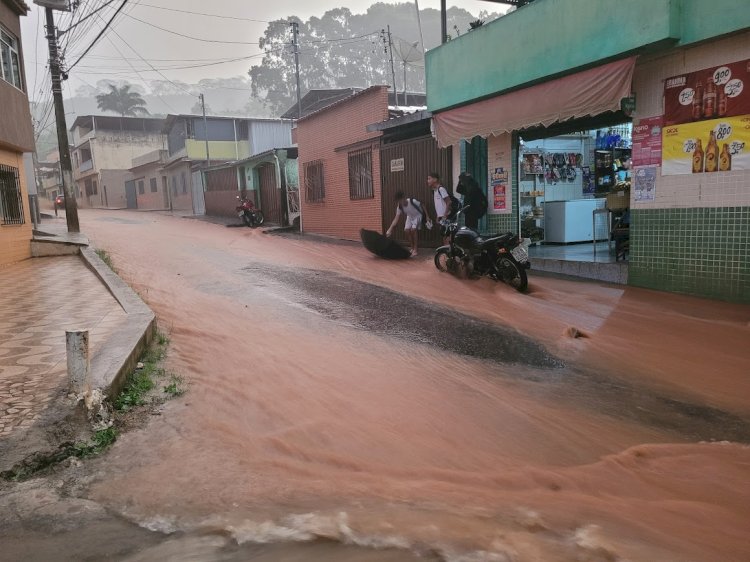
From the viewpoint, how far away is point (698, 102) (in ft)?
24.1

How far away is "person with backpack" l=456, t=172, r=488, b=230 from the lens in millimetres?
10977

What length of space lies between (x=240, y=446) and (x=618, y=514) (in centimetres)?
225

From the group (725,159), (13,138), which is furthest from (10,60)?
(725,159)

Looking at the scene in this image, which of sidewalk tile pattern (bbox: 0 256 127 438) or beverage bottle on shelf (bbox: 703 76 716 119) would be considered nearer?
sidewalk tile pattern (bbox: 0 256 127 438)

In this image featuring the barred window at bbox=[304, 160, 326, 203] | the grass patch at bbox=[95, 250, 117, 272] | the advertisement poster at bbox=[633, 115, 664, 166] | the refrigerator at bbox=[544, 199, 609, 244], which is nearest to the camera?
the advertisement poster at bbox=[633, 115, 664, 166]

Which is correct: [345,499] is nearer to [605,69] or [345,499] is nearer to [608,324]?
[608,324]

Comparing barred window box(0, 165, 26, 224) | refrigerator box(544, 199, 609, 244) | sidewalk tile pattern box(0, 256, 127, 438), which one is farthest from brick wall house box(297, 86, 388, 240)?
barred window box(0, 165, 26, 224)

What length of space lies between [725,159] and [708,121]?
55 centimetres

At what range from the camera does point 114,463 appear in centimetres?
339

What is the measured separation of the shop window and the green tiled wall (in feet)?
44.8

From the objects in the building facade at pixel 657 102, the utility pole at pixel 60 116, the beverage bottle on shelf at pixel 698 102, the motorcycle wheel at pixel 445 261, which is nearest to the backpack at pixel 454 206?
the motorcycle wheel at pixel 445 261

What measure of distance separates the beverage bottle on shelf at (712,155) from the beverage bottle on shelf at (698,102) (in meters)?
0.32

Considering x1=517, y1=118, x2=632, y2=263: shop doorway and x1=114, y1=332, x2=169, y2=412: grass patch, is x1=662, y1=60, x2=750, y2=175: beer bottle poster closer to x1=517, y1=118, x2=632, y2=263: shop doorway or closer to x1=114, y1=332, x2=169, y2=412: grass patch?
x1=517, y1=118, x2=632, y2=263: shop doorway

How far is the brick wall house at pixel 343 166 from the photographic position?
1498cm
